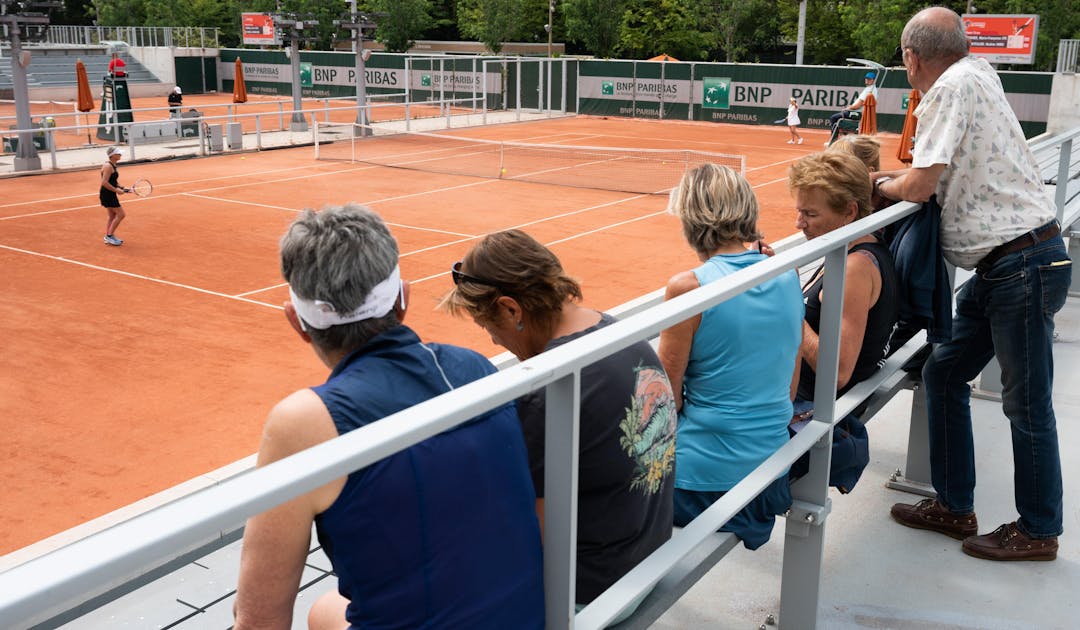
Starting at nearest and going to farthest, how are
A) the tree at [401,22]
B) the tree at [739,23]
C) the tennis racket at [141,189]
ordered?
the tennis racket at [141,189]
the tree at [739,23]
the tree at [401,22]

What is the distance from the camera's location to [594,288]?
13680mm

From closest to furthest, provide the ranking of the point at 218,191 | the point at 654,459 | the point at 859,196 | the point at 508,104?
the point at 654,459
the point at 859,196
the point at 218,191
the point at 508,104

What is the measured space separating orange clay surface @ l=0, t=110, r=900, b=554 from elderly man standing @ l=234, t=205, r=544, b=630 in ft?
Answer: 17.4

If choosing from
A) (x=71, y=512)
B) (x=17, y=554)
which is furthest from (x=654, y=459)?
(x=71, y=512)

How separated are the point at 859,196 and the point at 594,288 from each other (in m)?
9.61

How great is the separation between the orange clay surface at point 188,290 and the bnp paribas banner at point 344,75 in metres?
18.2

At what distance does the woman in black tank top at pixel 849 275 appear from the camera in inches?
155

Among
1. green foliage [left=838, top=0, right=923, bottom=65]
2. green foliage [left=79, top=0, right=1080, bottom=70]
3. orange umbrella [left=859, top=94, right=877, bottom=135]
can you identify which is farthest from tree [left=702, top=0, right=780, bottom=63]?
orange umbrella [left=859, top=94, right=877, bottom=135]

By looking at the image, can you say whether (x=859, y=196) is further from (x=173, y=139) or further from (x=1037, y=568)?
(x=173, y=139)

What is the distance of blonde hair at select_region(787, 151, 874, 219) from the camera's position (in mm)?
4078

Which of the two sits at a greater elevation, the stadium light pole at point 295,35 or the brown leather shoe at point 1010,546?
the stadium light pole at point 295,35

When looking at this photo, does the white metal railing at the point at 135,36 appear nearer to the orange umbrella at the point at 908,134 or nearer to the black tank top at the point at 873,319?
the orange umbrella at the point at 908,134

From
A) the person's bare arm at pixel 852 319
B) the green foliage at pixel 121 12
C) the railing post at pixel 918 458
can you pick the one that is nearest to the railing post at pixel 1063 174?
the railing post at pixel 918 458

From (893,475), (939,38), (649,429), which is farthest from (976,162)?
(649,429)
